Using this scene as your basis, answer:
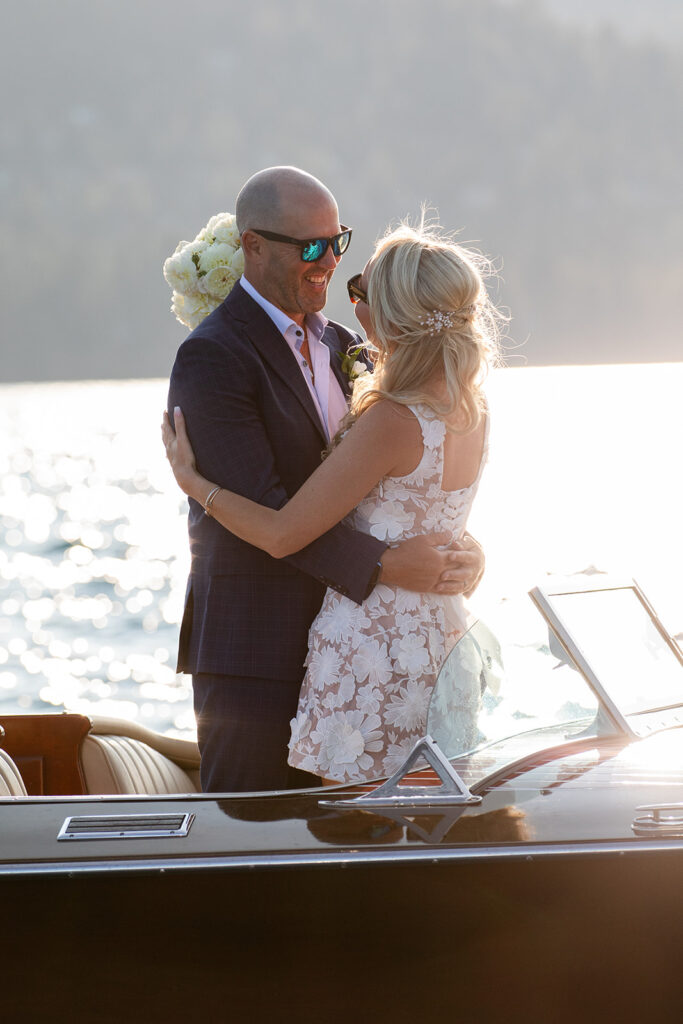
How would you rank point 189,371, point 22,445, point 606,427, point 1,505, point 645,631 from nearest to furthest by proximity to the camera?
point 645,631, point 189,371, point 1,505, point 606,427, point 22,445

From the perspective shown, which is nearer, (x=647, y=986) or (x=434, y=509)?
(x=647, y=986)

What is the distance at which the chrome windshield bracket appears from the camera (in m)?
1.85

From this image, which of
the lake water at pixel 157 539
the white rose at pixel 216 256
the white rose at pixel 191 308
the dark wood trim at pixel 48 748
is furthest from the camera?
the lake water at pixel 157 539

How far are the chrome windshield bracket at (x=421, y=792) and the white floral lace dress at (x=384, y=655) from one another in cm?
55

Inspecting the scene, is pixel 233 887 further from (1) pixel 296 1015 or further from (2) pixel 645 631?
(2) pixel 645 631

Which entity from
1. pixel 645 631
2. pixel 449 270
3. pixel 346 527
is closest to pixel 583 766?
pixel 645 631

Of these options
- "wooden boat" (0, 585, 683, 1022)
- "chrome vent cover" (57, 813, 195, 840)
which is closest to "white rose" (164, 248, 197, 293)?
"chrome vent cover" (57, 813, 195, 840)

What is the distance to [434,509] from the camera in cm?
253

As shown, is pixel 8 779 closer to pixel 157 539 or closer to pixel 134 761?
pixel 134 761

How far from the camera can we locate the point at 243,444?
2611 mm

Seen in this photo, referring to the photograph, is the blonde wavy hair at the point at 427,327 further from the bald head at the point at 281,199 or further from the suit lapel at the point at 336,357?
the suit lapel at the point at 336,357

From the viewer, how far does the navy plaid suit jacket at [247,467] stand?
2625 mm

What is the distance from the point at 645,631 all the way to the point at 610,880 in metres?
0.57

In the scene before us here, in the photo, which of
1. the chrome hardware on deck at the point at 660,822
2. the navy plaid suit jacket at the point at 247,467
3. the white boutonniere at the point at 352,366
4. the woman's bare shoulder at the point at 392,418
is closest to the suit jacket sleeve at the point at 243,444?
the navy plaid suit jacket at the point at 247,467
